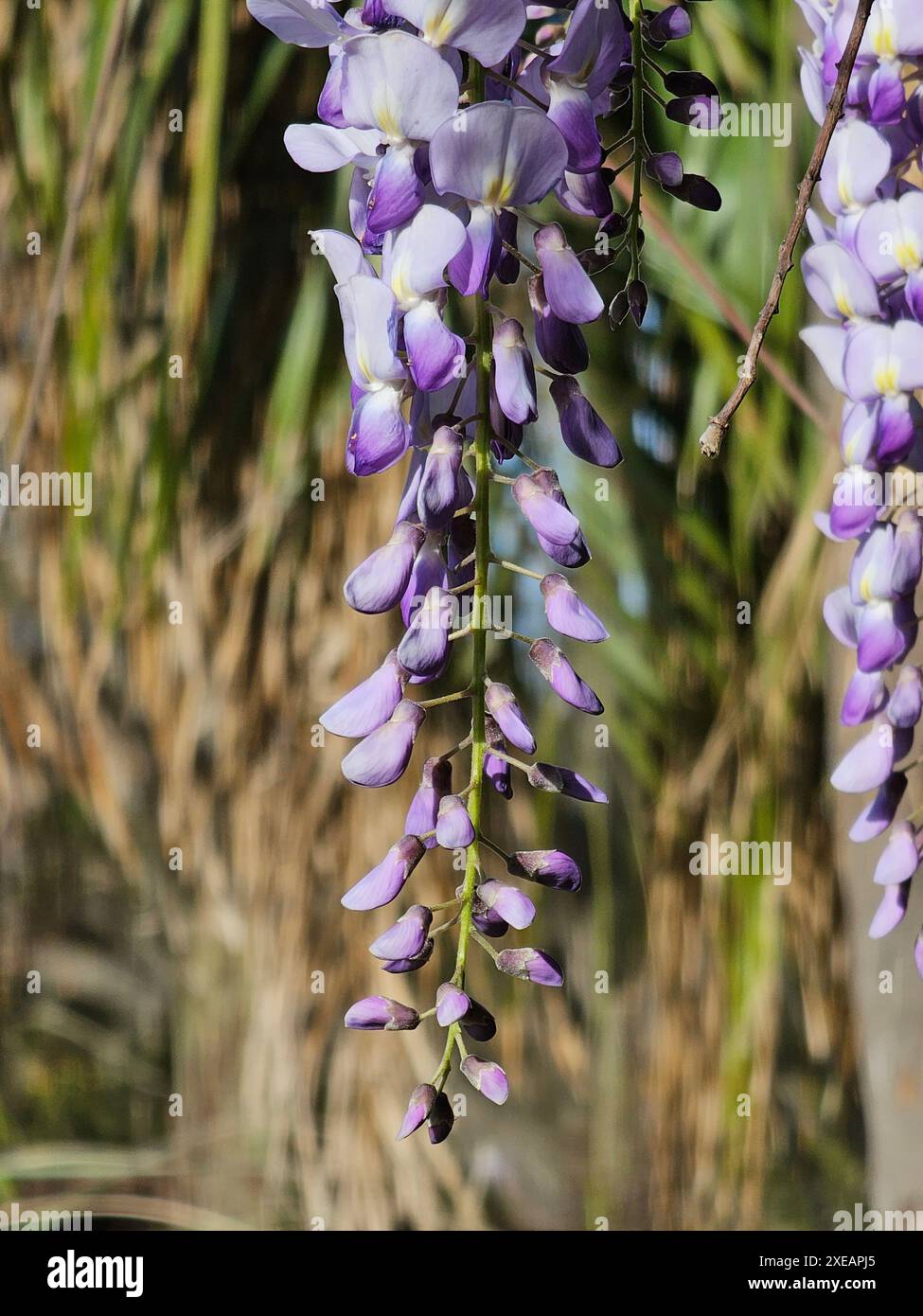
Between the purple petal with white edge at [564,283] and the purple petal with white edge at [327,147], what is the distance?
0.06 m

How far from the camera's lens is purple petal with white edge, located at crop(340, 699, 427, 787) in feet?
1.15

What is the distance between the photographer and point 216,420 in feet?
3.32

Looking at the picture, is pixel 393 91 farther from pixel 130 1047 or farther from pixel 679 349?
pixel 130 1047

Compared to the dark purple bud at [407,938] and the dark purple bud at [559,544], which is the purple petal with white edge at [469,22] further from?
the dark purple bud at [407,938]

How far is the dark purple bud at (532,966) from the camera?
0.34 metres

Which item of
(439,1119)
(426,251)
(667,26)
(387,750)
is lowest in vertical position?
(439,1119)

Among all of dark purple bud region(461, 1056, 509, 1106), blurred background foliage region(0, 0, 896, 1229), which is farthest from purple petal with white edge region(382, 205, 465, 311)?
blurred background foliage region(0, 0, 896, 1229)

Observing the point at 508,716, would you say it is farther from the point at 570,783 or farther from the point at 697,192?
the point at 697,192

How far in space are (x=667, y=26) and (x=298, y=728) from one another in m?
0.74

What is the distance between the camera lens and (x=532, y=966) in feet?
1.12

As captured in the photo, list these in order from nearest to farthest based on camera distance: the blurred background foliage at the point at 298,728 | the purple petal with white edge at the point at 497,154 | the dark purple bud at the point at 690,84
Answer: the purple petal with white edge at the point at 497,154 < the dark purple bud at the point at 690,84 < the blurred background foliage at the point at 298,728

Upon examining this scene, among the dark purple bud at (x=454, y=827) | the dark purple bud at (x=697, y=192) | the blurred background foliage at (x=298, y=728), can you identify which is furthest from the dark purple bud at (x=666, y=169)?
the blurred background foliage at (x=298, y=728)

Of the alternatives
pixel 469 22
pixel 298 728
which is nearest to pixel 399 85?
pixel 469 22

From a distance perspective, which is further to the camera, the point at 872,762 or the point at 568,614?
the point at 872,762
